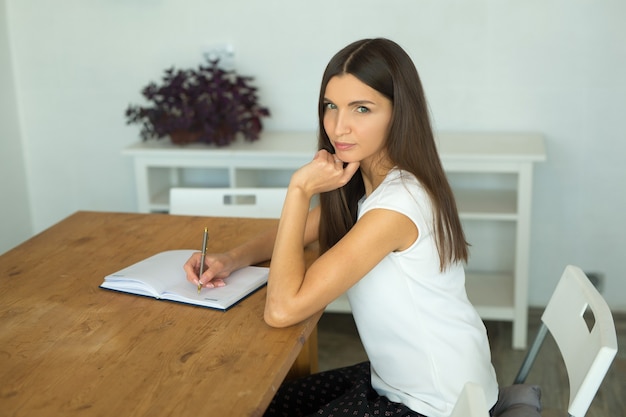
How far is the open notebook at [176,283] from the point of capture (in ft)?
5.57

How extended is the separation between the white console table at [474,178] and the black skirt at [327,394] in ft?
4.24

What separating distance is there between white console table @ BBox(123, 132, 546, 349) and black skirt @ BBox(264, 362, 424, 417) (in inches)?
50.9

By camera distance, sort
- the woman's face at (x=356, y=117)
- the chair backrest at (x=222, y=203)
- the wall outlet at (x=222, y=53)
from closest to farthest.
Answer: the woman's face at (x=356, y=117)
the chair backrest at (x=222, y=203)
the wall outlet at (x=222, y=53)

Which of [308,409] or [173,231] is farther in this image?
[173,231]

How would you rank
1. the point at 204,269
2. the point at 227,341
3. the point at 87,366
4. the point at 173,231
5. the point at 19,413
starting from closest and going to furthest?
the point at 19,413 < the point at 87,366 < the point at 227,341 < the point at 204,269 < the point at 173,231

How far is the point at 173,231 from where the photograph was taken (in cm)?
222

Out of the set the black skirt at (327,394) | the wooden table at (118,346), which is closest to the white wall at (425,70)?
the wooden table at (118,346)

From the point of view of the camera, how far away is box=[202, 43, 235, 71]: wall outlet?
3.40m

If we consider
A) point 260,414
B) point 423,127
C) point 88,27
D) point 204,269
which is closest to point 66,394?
point 260,414

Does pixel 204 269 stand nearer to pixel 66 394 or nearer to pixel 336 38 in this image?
pixel 66 394

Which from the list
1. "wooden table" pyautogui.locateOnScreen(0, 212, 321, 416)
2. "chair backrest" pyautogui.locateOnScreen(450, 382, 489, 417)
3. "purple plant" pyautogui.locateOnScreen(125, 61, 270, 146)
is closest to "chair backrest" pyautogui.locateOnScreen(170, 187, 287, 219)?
"wooden table" pyautogui.locateOnScreen(0, 212, 321, 416)

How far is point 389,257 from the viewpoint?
1.64 meters

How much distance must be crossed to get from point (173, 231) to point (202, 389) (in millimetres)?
963

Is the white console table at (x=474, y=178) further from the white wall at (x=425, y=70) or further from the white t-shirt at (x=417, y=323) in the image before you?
the white t-shirt at (x=417, y=323)
